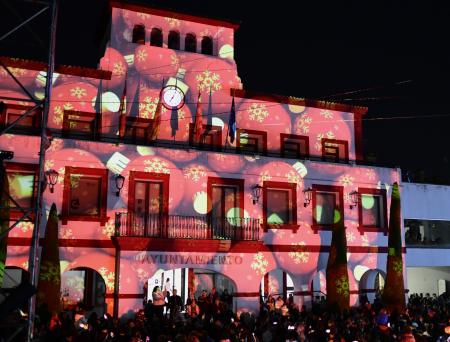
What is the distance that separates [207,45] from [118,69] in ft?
17.5

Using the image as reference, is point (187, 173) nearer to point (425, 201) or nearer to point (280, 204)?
point (280, 204)

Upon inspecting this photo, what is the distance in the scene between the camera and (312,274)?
24906 mm

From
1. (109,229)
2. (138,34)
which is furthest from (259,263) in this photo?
(138,34)

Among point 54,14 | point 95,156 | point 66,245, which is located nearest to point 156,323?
point 66,245

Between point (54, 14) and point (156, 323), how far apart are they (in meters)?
9.78

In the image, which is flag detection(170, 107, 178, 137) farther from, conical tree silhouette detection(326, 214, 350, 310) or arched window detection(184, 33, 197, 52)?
conical tree silhouette detection(326, 214, 350, 310)

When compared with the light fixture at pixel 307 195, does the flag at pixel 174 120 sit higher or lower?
higher

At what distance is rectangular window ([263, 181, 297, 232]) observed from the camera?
2453 centimetres

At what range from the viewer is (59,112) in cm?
2403

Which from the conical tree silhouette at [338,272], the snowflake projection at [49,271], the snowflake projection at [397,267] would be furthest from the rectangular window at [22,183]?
the snowflake projection at [397,267]

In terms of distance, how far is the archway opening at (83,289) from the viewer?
24562 millimetres

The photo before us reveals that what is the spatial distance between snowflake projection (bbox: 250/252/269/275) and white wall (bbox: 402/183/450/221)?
1096 cm

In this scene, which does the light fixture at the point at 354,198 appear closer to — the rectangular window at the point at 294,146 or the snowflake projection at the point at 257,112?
the rectangular window at the point at 294,146

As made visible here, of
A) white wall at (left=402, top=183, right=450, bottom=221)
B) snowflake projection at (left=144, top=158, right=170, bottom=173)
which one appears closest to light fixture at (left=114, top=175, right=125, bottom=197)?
snowflake projection at (left=144, top=158, right=170, bottom=173)
